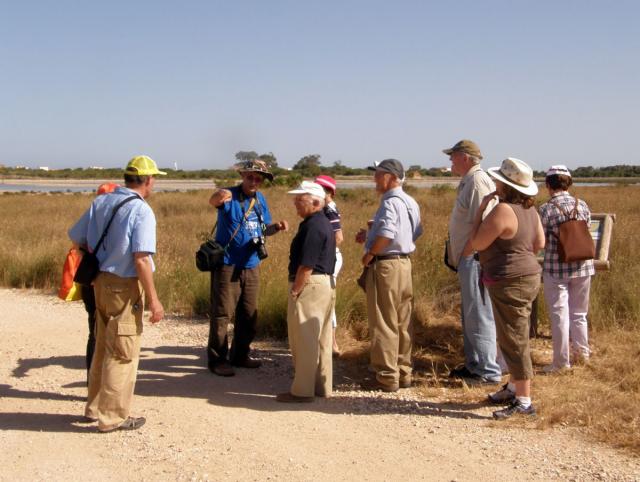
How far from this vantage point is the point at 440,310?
8.09 m

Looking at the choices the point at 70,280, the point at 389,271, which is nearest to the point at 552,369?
the point at 389,271

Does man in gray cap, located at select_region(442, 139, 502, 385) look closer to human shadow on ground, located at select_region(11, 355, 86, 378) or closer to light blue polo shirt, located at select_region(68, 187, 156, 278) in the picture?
light blue polo shirt, located at select_region(68, 187, 156, 278)

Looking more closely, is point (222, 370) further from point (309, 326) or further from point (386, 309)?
point (386, 309)

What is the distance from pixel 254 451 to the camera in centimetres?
440

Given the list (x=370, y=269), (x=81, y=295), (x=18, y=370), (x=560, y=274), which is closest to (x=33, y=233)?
(x=18, y=370)

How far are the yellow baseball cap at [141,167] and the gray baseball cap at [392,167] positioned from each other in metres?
1.84

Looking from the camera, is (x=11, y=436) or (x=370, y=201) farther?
(x=370, y=201)

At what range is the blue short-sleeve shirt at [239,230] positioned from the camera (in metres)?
6.14

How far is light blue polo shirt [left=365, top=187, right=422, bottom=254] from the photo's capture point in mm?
5496

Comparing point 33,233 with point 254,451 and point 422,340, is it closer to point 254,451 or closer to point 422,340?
point 422,340

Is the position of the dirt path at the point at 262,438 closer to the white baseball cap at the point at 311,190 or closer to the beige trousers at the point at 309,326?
the beige trousers at the point at 309,326

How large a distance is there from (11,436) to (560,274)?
4692 millimetres

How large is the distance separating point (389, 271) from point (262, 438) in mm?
1779

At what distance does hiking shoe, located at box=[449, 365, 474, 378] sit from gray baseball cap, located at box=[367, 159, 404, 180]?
183cm
